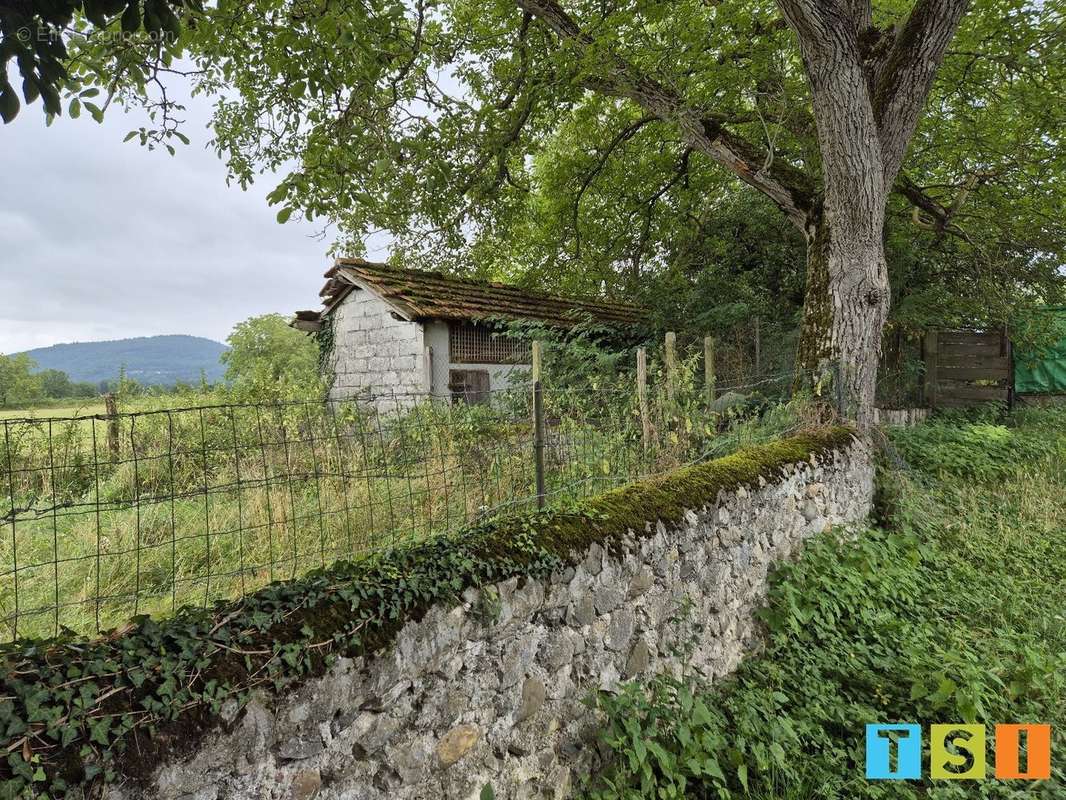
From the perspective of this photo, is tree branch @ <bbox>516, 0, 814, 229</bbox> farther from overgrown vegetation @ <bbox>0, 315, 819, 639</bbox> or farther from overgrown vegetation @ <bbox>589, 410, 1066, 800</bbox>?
overgrown vegetation @ <bbox>589, 410, 1066, 800</bbox>

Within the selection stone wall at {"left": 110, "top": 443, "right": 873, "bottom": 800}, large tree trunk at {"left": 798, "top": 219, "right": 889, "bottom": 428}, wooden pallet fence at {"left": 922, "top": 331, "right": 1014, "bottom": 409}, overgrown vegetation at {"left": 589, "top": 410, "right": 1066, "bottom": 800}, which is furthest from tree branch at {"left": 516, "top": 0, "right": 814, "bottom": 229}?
wooden pallet fence at {"left": 922, "top": 331, "right": 1014, "bottom": 409}

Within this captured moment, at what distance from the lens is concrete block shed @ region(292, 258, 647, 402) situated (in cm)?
1038

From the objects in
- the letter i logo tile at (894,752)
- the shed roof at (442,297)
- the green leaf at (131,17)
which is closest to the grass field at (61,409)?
the green leaf at (131,17)

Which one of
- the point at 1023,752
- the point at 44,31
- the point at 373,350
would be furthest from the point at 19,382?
the point at 1023,752

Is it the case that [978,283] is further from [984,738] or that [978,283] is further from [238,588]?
[238,588]

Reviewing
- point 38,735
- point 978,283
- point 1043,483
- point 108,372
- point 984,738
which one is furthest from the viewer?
point 978,283

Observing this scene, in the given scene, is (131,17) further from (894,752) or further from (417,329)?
(417,329)

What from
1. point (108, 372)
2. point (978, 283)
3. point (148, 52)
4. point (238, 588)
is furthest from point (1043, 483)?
point (108, 372)

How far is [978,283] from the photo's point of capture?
10664 millimetres

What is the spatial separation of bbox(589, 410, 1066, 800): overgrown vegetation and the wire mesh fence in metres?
1.45

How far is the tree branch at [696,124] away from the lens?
7.34 m

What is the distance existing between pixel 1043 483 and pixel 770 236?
6.62m

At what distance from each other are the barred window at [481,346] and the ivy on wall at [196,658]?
8.18 meters

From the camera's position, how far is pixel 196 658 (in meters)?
1.79
